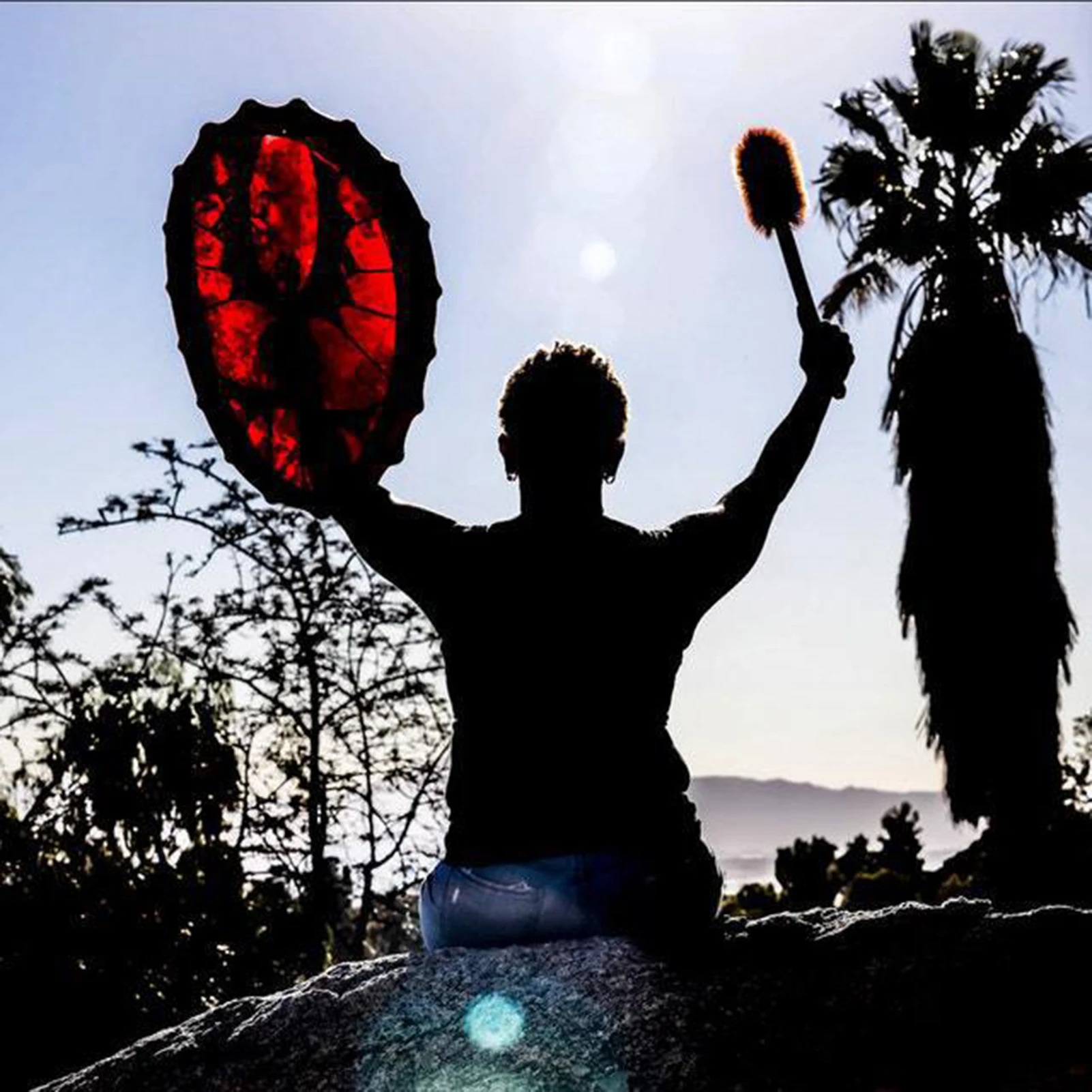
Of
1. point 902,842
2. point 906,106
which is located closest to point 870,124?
point 906,106

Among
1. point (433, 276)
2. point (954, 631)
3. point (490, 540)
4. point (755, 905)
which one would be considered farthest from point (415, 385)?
point (954, 631)

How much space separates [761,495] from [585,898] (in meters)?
0.82

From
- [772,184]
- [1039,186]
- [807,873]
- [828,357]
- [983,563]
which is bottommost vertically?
[807,873]

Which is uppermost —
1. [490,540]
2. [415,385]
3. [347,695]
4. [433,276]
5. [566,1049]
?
[347,695]

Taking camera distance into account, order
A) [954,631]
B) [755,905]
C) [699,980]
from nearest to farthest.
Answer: [699,980] < [755,905] < [954,631]

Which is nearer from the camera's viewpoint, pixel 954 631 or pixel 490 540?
pixel 490 540

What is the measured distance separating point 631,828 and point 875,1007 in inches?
18.6

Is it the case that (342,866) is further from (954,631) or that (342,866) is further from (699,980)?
(699,980)

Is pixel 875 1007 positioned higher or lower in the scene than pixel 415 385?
lower

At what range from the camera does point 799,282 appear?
8.97 ft

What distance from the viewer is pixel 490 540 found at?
6.93 ft

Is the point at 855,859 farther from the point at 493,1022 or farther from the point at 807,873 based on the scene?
the point at 493,1022

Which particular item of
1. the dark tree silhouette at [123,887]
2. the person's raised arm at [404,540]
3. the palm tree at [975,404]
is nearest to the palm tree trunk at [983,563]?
the palm tree at [975,404]

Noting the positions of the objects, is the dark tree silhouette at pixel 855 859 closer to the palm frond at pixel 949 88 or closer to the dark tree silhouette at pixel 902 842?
the dark tree silhouette at pixel 902 842
